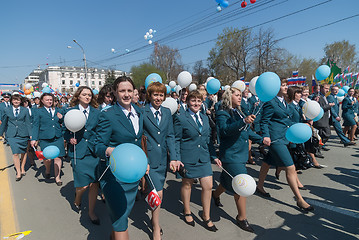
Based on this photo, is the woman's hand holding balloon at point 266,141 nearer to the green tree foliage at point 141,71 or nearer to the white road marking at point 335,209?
the white road marking at point 335,209

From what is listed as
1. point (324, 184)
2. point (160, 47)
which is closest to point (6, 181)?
point (324, 184)

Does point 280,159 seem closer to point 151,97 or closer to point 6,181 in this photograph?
point 151,97

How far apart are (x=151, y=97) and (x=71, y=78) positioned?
99078 millimetres

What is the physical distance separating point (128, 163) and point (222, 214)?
227 centimetres

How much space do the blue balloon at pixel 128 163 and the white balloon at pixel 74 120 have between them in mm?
1864

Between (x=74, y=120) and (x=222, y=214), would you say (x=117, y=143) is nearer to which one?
(x=74, y=120)

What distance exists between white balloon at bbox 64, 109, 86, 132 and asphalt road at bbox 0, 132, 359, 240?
56.3 inches

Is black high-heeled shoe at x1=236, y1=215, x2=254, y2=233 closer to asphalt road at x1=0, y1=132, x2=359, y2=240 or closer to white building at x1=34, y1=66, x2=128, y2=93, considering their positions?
asphalt road at x1=0, y1=132, x2=359, y2=240

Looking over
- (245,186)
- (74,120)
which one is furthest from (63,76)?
(245,186)

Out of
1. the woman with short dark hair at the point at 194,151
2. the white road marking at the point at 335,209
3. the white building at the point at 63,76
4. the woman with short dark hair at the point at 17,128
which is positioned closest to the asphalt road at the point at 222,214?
the white road marking at the point at 335,209

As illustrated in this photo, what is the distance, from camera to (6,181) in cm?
488

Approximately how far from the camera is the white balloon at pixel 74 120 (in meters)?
3.12

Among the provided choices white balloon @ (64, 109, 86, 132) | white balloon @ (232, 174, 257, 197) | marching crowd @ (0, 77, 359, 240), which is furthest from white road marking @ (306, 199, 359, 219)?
white balloon @ (64, 109, 86, 132)

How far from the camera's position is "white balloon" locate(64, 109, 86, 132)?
3115 mm
